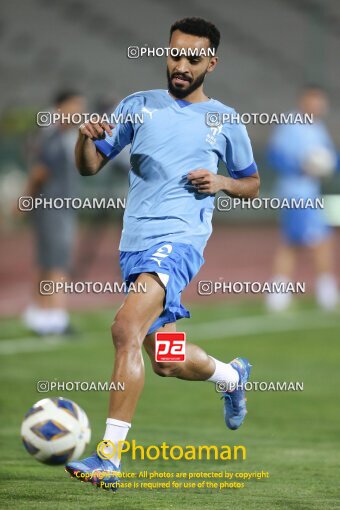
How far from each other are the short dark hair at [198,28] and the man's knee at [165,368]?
1.68 m

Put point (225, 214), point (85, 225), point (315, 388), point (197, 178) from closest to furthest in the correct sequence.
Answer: point (197, 178) → point (315, 388) → point (85, 225) → point (225, 214)

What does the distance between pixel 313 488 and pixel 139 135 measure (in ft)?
6.55

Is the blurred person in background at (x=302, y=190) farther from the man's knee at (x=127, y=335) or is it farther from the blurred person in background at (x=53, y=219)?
the man's knee at (x=127, y=335)

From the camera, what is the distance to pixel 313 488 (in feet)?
19.4

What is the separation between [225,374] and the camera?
6652 millimetres

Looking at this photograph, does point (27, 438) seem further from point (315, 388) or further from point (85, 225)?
point (85, 225)

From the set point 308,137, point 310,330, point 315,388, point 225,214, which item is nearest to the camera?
point 315,388

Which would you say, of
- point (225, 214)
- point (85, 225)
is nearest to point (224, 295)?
point (85, 225)

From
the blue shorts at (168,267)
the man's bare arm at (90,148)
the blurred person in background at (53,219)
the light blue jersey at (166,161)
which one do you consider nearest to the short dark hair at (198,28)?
the light blue jersey at (166,161)

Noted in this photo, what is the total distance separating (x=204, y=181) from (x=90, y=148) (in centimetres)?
62

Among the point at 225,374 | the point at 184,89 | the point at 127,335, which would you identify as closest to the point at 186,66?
the point at 184,89

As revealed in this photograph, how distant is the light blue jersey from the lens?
19.5 feet

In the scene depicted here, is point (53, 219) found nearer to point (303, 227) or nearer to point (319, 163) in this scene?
point (303, 227)

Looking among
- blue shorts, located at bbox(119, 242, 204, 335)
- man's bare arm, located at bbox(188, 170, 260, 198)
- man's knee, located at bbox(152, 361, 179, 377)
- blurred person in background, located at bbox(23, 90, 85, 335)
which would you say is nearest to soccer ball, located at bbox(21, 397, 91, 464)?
man's knee, located at bbox(152, 361, 179, 377)
